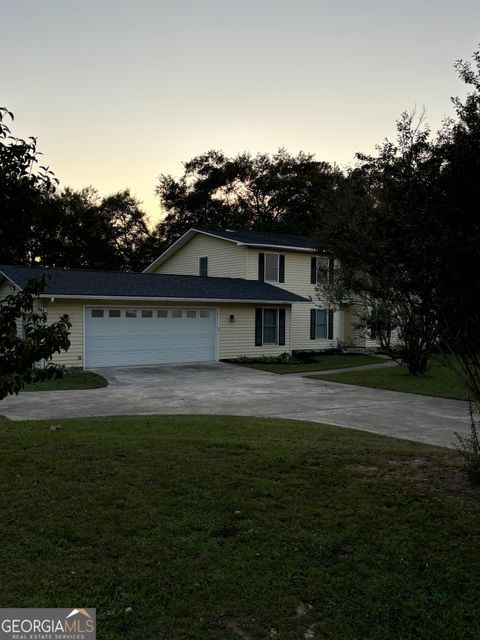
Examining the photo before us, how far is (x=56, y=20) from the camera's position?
1238 centimetres

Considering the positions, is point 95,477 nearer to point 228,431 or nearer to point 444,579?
point 228,431

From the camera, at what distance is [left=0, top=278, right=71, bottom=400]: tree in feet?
12.0

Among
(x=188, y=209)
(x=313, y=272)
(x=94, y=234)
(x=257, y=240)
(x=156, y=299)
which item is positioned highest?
(x=188, y=209)

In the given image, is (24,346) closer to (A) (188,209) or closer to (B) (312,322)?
(B) (312,322)

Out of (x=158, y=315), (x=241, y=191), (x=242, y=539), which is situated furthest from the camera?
(x=241, y=191)

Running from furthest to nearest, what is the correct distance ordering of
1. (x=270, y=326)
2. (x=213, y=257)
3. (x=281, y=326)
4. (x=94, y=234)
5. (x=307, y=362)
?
(x=94, y=234), (x=213, y=257), (x=281, y=326), (x=270, y=326), (x=307, y=362)

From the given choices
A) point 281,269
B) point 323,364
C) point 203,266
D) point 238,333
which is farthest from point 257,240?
point 323,364

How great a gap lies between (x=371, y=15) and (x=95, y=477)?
40.2 feet

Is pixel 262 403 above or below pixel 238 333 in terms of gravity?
below

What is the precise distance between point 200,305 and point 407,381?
8.88m

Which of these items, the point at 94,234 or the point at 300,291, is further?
the point at 94,234

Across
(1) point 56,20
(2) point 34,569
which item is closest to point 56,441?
(2) point 34,569

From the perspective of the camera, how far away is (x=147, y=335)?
19.9 metres

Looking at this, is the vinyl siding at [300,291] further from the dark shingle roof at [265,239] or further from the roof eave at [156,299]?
the roof eave at [156,299]
